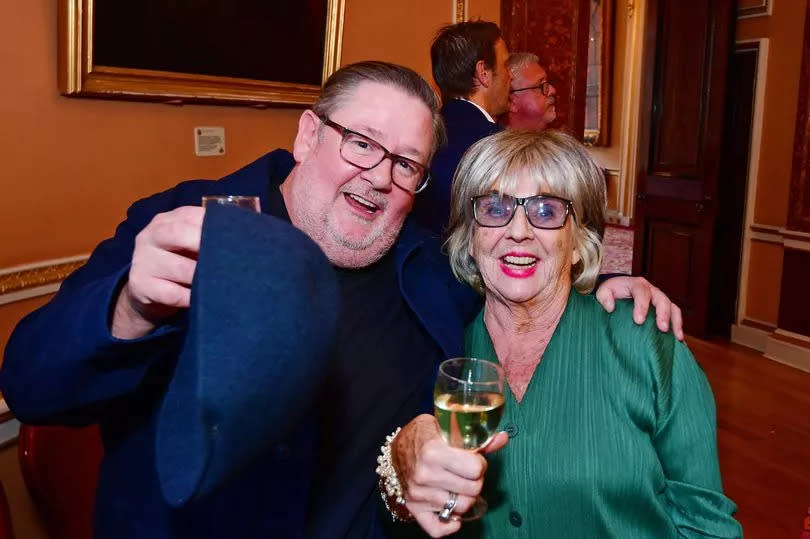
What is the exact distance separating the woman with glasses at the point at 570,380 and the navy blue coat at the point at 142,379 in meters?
0.15

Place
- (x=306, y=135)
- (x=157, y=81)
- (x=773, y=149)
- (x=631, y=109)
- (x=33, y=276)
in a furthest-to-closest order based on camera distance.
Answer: (x=631, y=109), (x=773, y=149), (x=157, y=81), (x=33, y=276), (x=306, y=135)

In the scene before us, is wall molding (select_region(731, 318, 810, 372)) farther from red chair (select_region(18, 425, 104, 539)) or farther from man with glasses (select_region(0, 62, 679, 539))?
red chair (select_region(18, 425, 104, 539))

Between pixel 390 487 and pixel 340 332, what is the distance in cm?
50

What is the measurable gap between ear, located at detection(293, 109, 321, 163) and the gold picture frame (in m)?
0.89

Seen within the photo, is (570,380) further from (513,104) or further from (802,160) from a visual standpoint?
(802,160)

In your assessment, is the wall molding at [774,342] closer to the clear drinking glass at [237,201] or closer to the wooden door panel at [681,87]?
the wooden door panel at [681,87]

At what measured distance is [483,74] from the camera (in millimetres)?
3232

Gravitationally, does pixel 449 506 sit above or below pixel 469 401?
below

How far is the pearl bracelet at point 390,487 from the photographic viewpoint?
1.27 m

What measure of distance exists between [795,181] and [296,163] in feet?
14.6

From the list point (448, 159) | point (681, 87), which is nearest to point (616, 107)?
point (681, 87)

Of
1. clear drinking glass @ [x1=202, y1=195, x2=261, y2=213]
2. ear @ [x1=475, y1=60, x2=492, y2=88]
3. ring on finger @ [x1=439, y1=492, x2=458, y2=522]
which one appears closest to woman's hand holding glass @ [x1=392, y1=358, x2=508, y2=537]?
ring on finger @ [x1=439, y1=492, x2=458, y2=522]

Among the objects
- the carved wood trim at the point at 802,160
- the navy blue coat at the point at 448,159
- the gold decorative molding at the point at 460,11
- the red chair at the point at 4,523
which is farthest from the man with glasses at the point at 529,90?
the red chair at the point at 4,523

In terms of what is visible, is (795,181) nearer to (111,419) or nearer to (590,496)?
(590,496)
